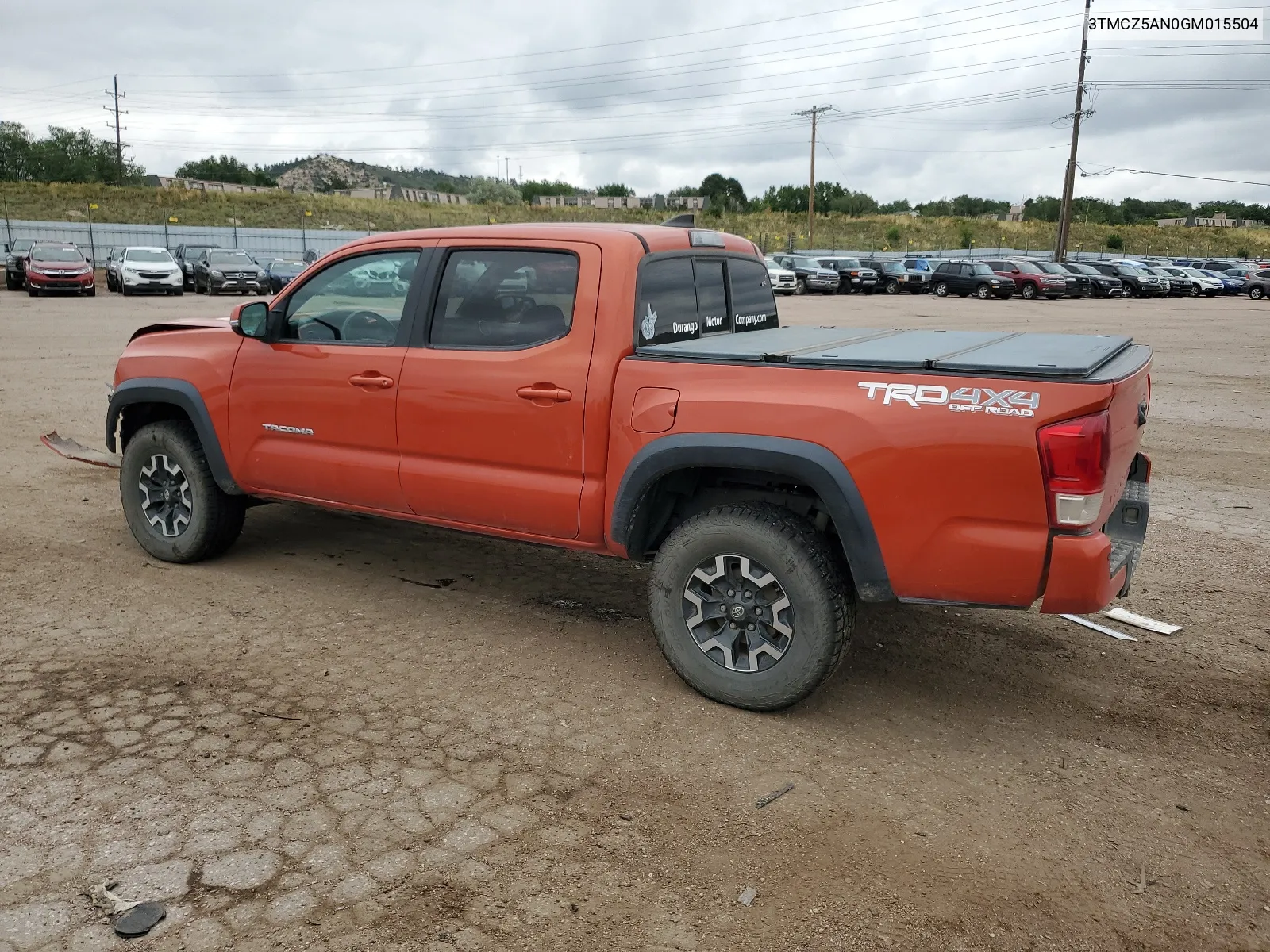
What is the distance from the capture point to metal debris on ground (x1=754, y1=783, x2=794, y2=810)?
3354mm

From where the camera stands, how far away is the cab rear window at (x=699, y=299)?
4379 millimetres

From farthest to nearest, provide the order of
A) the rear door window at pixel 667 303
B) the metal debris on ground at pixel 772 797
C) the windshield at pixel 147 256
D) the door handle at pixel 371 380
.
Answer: the windshield at pixel 147 256, the door handle at pixel 371 380, the rear door window at pixel 667 303, the metal debris on ground at pixel 772 797

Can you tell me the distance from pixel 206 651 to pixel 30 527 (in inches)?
105

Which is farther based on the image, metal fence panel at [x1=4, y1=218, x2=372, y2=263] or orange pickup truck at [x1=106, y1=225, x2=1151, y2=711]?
metal fence panel at [x1=4, y1=218, x2=372, y2=263]

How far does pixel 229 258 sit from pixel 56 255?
4.59m

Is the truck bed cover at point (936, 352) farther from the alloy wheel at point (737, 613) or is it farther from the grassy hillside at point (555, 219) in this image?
Result: the grassy hillside at point (555, 219)

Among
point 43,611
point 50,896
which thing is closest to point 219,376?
point 43,611

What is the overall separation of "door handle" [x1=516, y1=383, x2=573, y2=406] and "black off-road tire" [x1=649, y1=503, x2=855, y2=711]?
2.37 feet

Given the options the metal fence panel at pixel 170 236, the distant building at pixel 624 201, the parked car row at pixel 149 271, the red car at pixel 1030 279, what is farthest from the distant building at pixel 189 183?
the red car at pixel 1030 279

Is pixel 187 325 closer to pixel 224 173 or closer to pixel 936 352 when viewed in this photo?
pixel 936 352

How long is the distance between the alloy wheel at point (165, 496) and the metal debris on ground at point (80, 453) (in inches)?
53.4

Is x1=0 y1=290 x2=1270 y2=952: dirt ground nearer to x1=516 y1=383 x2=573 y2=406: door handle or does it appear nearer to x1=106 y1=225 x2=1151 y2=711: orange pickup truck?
x1=106 y1=225 x2=1151 y2=711: orange pickup truck

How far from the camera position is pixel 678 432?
12.9ft

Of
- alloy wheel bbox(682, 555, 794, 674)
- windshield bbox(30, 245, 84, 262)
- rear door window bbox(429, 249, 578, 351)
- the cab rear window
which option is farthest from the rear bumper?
windshield bbox(30, 245, 84, 262)
